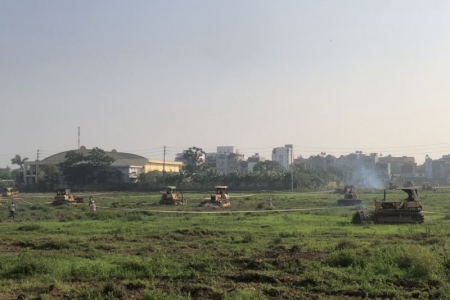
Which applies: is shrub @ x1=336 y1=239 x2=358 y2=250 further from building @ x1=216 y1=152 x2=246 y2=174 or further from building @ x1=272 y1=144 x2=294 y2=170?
building @ x1=272 y1=144 x2=294 y2=170

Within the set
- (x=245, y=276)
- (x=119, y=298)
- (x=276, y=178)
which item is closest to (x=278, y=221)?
(x=245, y=276)

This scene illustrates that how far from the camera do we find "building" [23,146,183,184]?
12644 centimetres

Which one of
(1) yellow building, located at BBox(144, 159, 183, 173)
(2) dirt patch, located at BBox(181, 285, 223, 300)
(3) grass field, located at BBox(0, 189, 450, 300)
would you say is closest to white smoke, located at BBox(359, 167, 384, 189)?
(1) yellow building, located at BBox(144, 159, 183, 173)

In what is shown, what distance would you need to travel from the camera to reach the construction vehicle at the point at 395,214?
1228 inches

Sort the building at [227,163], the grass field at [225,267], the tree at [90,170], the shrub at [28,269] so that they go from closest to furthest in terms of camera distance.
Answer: the grass field at [225,267], the shrub at [28,269], the tree at [90,170], the building at [227,163]

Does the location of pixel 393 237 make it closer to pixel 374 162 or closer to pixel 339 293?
pixel 339 293

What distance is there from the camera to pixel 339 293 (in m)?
12.6

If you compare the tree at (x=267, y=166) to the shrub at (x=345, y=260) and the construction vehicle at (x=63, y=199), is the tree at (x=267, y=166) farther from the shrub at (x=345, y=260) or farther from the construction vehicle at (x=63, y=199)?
the shrub at (x=345, y=260)

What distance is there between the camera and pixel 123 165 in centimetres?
12700

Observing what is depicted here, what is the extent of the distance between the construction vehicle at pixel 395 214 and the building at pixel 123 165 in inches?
3854

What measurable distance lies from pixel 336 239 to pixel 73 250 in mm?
11104

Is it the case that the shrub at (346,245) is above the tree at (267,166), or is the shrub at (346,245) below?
below

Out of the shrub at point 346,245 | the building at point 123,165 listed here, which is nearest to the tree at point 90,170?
the building at point 123,165

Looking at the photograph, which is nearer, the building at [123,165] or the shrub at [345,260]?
the shrub at [345,260]
